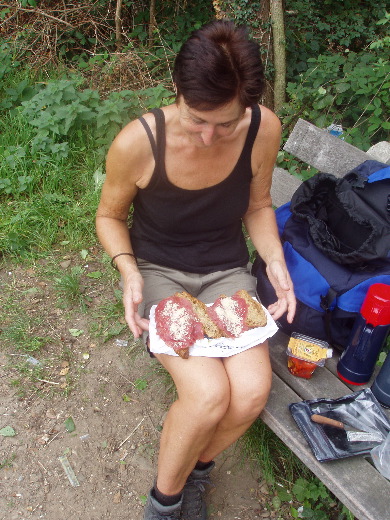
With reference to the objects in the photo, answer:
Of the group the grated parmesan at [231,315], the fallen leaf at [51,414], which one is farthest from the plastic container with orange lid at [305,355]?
the fallen leaf at [51,414]

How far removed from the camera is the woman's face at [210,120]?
183 centimetres

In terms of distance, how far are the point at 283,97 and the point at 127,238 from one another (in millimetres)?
2892

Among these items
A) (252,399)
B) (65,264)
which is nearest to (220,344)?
(252,399)

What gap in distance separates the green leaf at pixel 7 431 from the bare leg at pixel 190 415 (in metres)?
0.90

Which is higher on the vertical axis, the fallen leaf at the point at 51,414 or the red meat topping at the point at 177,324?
the red meat topping at the point at 177,324

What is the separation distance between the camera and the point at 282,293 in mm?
2209

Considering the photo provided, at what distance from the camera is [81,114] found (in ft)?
13.2

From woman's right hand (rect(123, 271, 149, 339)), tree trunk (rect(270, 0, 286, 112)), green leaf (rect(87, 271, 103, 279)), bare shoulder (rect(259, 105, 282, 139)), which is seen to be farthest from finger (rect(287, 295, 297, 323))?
tree trunk (rect(270, 0, 286, 112))

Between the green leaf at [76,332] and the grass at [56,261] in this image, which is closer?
the grass at [56,261]

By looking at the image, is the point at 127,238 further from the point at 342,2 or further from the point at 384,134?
the point at 342,2

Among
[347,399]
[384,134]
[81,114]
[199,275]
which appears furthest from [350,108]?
[347,399]

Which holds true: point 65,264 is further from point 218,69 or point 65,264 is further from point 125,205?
point 218,69

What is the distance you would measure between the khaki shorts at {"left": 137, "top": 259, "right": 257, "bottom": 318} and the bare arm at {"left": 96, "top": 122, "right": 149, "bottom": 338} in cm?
14

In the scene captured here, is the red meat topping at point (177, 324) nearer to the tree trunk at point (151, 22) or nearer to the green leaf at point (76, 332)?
the green leaf at point (76, 332)
